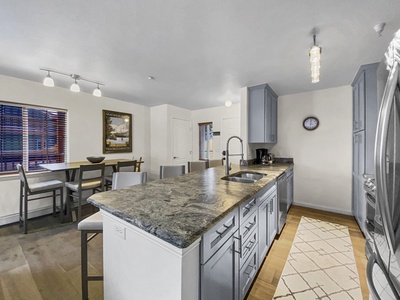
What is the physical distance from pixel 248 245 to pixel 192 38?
6.70ft

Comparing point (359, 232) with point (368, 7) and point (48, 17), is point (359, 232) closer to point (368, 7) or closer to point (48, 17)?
point (368, 7)

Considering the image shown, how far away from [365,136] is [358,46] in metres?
1.17

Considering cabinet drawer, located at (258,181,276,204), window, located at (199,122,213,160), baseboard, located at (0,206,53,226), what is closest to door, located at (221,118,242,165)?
window, located at (199,122,213,160)

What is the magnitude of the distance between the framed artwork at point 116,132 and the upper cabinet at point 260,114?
303 cm

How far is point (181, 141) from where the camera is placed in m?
5.07

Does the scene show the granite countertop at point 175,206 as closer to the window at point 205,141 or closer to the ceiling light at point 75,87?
the ceiling light at point 75,87

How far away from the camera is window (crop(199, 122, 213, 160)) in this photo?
5129mm

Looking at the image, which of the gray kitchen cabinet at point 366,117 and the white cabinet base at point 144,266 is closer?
the white cabinet base at point 144,266

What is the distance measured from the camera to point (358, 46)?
1.93 meters

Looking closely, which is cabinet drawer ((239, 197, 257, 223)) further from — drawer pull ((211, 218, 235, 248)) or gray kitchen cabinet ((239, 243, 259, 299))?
gray kitchen cabinet ((239, 243, 259, 299))

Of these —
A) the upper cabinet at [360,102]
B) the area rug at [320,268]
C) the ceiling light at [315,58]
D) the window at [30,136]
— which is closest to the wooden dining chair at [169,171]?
the area rug at [320,268]

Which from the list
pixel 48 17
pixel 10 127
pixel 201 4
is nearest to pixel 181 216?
pixel 201 4

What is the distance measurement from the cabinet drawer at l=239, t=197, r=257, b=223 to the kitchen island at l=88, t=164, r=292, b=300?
0.31 feet

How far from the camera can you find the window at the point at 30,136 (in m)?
2.84
